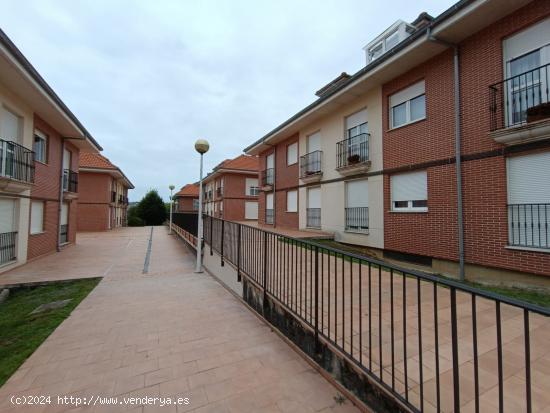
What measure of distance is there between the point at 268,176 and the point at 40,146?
34.1 feet

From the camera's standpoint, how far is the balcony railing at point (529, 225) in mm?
4883

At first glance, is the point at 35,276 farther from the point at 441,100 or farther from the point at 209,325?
the point at 441,100

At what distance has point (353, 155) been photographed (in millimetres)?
9242

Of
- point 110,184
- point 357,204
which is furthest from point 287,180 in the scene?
point 110,184

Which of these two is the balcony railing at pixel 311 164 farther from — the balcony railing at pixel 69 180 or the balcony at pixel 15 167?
the balcony railing at pixel 69 180

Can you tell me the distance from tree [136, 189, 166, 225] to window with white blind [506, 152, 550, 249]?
120ft

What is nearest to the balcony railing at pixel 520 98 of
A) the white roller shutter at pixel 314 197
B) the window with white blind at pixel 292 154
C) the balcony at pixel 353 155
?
the balcony at pixel 353 155

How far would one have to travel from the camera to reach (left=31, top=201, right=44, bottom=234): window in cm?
933

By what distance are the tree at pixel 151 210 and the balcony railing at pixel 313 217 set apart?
2907 cm

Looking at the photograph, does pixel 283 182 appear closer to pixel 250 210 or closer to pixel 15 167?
pixel 250 210

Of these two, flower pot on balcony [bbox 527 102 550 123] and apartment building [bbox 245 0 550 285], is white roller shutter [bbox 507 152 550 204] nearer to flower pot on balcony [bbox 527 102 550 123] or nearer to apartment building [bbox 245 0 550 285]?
apartment building [bbox 245 0 550 285]

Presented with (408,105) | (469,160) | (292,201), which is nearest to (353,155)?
(408,105)

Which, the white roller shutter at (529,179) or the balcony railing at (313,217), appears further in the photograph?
the balcony railing at (313,217)

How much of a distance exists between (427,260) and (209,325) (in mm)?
6097
